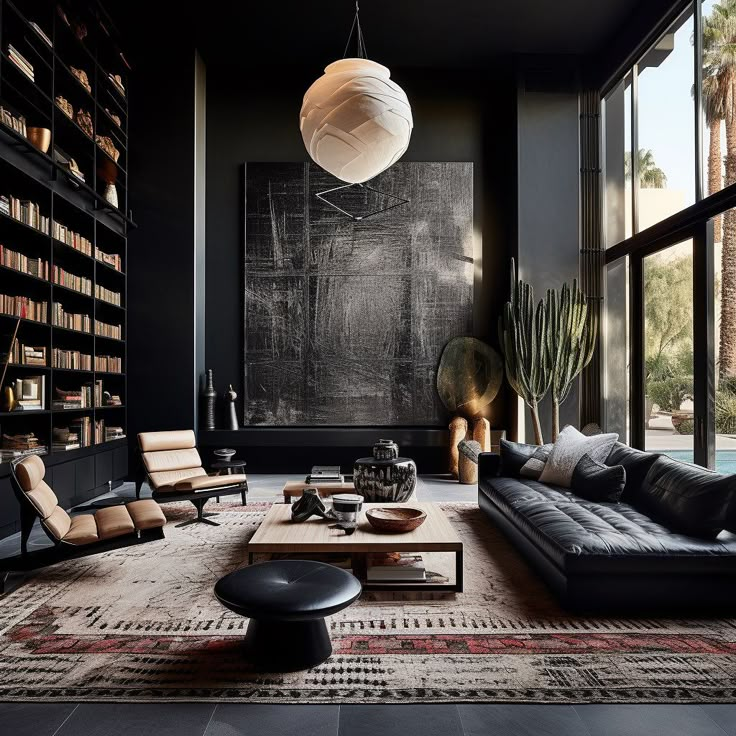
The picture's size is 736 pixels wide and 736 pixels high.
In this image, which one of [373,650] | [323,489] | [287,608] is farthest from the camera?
[323,489]

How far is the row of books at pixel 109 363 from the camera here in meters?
5.51

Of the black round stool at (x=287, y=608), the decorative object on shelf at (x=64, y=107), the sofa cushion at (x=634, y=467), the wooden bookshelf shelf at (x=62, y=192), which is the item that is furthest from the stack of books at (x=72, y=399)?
the sofa cushion at (x=634, y=467)

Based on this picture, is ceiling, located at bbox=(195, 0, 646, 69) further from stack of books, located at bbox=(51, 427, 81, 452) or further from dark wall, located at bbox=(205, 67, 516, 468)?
→ stack of books, located at bbox=(51, 427, 81, 452)

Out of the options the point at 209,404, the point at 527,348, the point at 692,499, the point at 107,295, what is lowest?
the point at 692,499

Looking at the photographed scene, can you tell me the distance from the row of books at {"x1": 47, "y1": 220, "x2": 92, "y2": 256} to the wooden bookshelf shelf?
45 mm

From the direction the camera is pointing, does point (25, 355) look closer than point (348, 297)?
Yes

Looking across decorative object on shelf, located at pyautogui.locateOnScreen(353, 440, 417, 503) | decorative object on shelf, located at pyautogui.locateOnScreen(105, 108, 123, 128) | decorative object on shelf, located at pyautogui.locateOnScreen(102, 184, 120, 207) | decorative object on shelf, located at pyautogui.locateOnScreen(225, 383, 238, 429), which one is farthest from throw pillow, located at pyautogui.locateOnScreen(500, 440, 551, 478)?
decorative object on shelf, located at pyautogui.locateOnScreen(105, 108, 123, 128)

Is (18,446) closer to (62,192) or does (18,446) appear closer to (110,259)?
(62,192)

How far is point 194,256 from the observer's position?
6.26m

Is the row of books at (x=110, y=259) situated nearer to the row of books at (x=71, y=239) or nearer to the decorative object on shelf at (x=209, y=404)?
the row of books at (x=71, y=239)

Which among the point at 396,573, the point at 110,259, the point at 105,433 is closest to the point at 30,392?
the point at 105,433

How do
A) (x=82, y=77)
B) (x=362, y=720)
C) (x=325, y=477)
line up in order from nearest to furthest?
1. (x=362, y=720)
2. (x=325, y=477)
3. (x=82, y=77)

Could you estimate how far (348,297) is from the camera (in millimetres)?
6625

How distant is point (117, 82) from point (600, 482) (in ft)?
19.1
